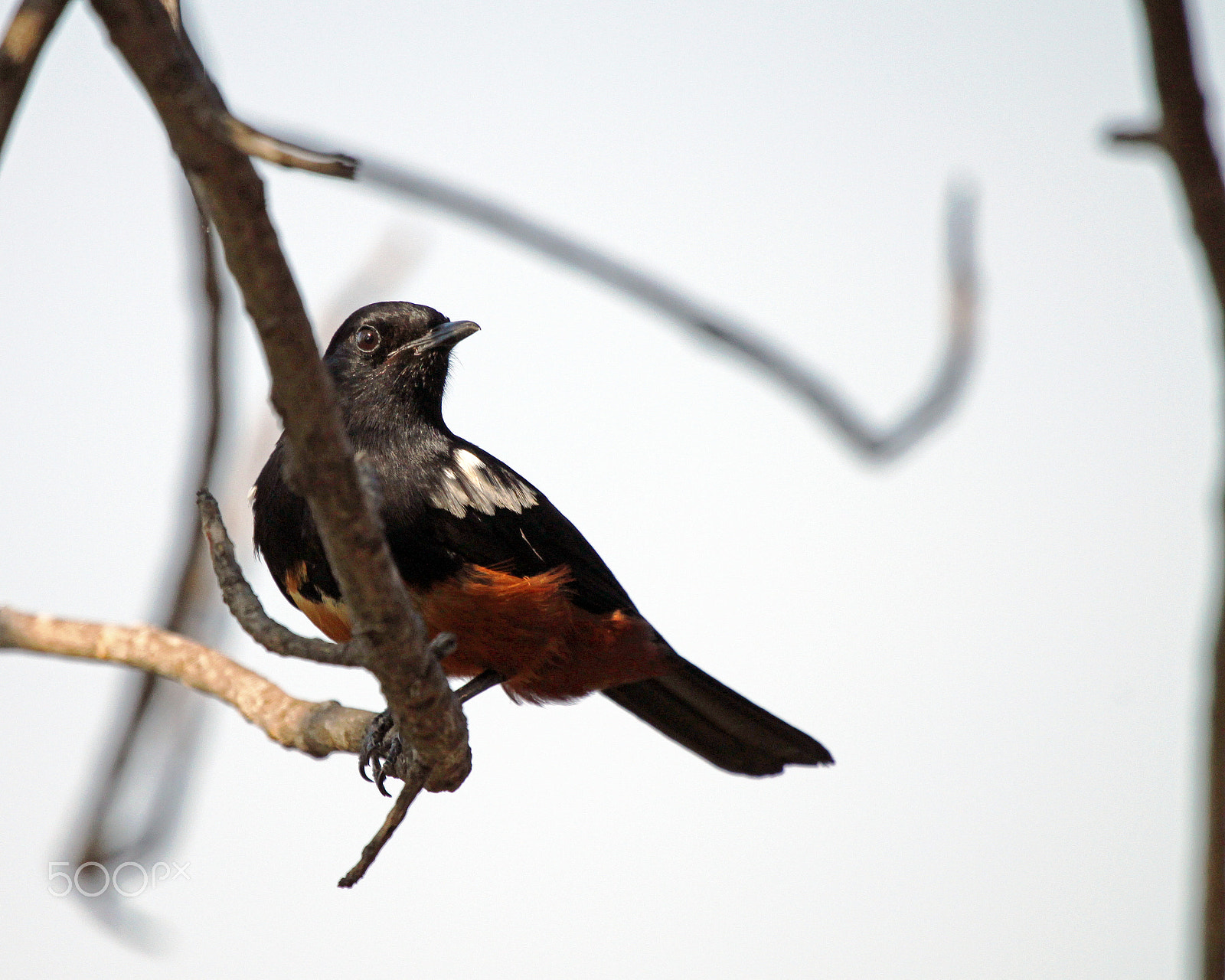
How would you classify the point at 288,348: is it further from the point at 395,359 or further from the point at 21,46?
the point at 395,359

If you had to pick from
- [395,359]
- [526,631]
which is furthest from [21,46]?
[526,631]

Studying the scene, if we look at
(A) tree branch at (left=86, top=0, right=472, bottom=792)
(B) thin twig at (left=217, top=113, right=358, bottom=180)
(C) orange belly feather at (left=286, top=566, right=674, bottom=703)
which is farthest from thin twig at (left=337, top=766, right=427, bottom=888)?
(B) thin twig at (left=217, top=113, right=358, bottom=180)

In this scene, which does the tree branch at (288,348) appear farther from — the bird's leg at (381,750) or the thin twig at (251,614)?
the bird's leg at (381,750)

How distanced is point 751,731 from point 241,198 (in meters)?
4.51

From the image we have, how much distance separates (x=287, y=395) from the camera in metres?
2.13

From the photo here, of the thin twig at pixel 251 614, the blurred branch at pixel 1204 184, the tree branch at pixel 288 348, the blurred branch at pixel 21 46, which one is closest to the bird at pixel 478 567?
the thin twig at pixel 251 614

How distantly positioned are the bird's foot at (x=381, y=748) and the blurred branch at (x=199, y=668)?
0.11ft

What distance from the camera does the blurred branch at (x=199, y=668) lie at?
12.5ft

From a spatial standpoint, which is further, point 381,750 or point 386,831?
point 381,750

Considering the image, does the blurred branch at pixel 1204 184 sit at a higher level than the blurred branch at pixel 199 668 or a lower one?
higher

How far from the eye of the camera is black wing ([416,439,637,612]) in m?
4.62

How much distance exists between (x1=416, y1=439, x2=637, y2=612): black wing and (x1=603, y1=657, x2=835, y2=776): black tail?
67 cm

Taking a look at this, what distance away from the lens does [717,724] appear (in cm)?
591

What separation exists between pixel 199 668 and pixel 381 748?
0.68 meters
